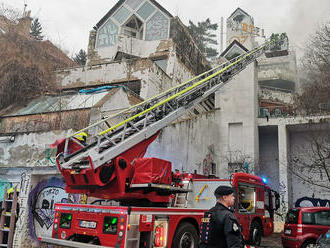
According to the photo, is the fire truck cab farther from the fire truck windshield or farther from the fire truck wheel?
the fire truck wheel

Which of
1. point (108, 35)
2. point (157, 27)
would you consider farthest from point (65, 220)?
point (108, 35)

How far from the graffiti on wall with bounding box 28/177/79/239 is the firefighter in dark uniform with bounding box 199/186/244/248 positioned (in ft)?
24.4

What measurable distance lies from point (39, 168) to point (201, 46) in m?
45.4

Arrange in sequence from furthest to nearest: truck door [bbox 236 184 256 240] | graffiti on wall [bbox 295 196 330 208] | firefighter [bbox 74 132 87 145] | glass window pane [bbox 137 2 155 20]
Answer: glass window pane [bbox 137 2 155 20]
graffiti on wall [bbox 295 196 330 208]
truck door [bbox 236 184 256 240]
firefighter [bbox 74 132 87 145]

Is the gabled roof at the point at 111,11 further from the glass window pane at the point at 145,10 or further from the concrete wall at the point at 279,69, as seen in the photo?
the concrete wall at the point at 279,69

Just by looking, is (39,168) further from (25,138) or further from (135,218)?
(135,218)

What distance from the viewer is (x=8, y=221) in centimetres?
1014

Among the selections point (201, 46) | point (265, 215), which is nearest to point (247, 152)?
point (265, 215)

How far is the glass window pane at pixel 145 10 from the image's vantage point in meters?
24.9

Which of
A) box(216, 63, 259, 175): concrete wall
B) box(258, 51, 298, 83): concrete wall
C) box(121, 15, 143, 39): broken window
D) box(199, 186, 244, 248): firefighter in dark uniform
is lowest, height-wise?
box(199, 186, 244, 248): firefighter in dark uniform

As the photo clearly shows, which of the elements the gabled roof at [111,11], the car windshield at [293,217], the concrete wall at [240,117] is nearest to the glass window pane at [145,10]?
the gabled roof at [111,11]

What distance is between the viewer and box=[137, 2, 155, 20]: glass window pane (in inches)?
979

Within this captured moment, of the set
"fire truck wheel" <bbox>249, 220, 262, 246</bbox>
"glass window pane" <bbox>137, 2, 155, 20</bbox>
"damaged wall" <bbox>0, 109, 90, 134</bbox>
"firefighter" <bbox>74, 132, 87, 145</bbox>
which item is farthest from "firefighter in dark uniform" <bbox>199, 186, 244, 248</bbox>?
"glass window pane" <bbox>137, 2, 155, 20</bbox>

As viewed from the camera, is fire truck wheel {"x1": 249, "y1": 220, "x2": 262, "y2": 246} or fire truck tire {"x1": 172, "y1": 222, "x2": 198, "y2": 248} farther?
fire truck wheel {"x1": 249, "y1": 220, "x2": 262, "y2": 246}
